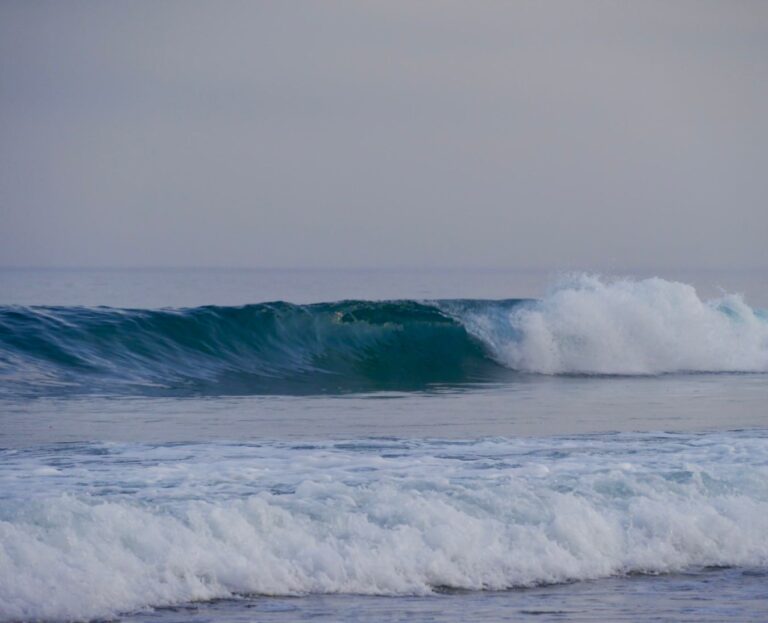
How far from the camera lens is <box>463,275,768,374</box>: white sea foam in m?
18.9

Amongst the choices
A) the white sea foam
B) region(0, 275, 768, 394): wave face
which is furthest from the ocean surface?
the white sea foam

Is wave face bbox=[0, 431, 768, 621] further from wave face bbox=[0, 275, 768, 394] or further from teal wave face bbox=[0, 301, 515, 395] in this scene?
wave face bbox=[0, 275, 768, 394]

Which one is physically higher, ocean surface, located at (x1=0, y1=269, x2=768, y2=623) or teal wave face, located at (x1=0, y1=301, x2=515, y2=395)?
teal wave face, located at (x1=0, y1=301, x2=515, y2=395)

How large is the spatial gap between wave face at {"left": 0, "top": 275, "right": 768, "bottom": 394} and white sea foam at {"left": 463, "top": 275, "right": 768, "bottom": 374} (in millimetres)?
27

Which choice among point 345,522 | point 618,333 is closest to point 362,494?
point 345,522

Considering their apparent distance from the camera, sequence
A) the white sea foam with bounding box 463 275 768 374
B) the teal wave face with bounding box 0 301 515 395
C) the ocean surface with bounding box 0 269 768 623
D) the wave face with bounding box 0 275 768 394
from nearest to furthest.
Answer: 1. the ocean surface with bounding box 0 269 768 623
2. the teal wave face with bounding box 0 301 515 395
3. the wave face with bounding box 0 275 768 394
4. the white sea foam with bounding box 463 275 768 374

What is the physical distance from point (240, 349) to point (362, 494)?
10535 millimetres

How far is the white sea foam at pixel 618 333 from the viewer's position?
1892 centimetres

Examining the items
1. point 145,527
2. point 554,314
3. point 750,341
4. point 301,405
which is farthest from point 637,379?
point 145,527

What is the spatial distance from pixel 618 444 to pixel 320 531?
152 inches

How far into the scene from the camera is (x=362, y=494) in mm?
7473

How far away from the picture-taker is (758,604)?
20.1ft

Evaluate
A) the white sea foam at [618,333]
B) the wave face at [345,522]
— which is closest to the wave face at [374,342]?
the white sea foam at [618,333]

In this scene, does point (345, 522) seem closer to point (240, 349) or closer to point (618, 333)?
point (240, 349)
